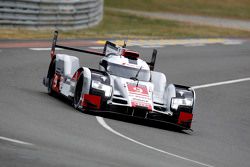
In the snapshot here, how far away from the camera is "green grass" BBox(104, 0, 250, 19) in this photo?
5888 centimetres

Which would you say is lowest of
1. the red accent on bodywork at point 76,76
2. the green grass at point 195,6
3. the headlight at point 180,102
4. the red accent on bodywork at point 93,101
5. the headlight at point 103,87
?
the red accent on bodywork at point 93,101

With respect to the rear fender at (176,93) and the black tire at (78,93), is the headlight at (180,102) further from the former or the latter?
the black tire at (78,93)

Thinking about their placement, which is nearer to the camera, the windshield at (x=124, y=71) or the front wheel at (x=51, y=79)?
the windshield at (x=124, y=71)

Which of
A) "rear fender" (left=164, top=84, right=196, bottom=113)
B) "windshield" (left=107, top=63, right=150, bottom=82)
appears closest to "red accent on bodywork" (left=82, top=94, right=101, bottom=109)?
"windshield" (left=107, top=63, right=150, bottom=82)

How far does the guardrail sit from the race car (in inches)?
567

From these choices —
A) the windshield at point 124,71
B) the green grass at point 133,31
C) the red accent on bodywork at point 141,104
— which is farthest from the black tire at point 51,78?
the green grass at point 133,31

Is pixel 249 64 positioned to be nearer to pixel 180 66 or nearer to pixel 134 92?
pixel 180 66

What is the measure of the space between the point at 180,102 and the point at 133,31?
23362 millimetres

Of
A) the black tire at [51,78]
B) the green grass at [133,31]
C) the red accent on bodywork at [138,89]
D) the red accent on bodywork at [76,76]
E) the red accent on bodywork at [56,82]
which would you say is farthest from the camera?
the green grass at [133,31]

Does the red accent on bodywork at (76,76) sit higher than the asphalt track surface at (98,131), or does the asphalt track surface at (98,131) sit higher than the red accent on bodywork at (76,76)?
the red accent on bodywork at (76,76)

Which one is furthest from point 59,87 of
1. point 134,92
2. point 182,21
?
point 182,21

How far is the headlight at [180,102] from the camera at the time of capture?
1648 centimetres

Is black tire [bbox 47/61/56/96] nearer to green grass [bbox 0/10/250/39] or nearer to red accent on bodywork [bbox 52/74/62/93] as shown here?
red accent on bodywork [bbox 52/74/62/93]

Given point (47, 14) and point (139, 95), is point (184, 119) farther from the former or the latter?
point (47, 14)
